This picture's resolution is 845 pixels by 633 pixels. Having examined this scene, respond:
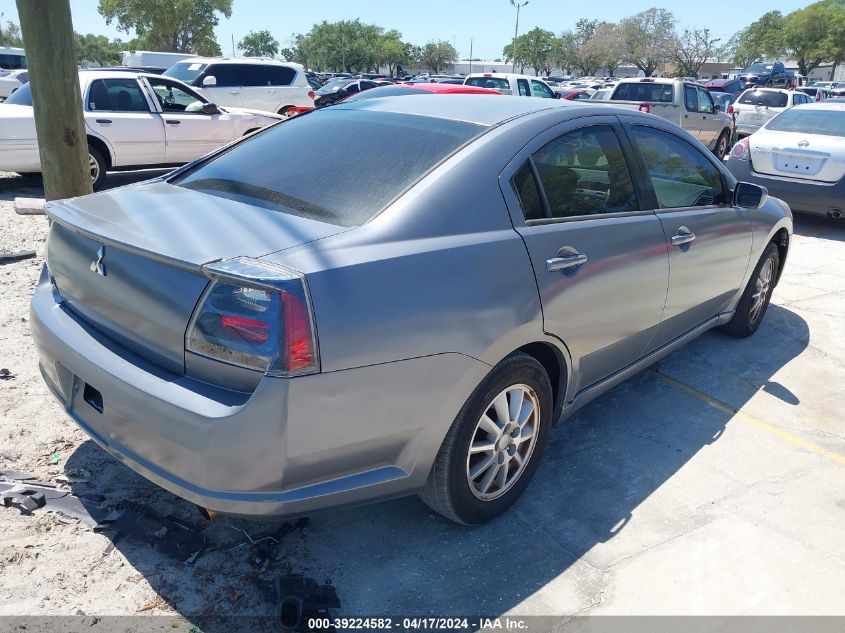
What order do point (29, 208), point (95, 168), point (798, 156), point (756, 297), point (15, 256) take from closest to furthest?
point (756, 297) → point (15, 256) → point (29, 208) → point (798, 156) → point (95, 168)

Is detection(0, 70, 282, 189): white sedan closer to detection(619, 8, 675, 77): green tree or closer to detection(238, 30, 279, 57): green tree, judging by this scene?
detection(619, 8, 675, 77): green tree

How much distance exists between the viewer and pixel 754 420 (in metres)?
4.06

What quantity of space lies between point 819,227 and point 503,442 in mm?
8409

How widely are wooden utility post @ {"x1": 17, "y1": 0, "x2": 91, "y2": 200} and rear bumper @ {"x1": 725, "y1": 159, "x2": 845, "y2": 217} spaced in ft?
24.7

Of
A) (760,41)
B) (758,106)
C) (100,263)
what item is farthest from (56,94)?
(760,41)

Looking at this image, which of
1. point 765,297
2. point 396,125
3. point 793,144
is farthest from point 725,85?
point 396,125

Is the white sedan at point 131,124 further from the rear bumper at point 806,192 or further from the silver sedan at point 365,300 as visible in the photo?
the rear bumper at point 806,192

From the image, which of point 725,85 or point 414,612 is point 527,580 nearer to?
point 414,612

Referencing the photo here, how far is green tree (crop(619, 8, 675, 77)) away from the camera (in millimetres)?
67625

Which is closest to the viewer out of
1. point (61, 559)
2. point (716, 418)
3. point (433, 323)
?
point (433, 323)

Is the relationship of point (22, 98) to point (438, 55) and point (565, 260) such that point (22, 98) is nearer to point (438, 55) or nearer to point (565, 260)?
point (565, 260)

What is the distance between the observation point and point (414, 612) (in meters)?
2.52

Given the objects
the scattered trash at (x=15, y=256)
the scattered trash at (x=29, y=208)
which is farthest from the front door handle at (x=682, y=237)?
the scattered trash at (x=29, y=208)

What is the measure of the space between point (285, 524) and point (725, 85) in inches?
1615
